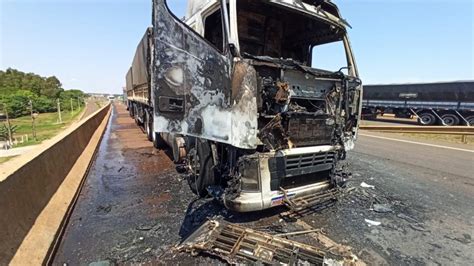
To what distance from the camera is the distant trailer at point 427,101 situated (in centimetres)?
1684

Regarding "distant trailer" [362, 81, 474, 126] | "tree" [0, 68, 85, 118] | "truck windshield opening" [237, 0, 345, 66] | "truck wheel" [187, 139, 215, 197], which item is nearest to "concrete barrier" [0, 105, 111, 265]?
"truck wheel" [187, 139, 215, 197]

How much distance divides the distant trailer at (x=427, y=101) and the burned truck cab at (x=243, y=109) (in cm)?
1846

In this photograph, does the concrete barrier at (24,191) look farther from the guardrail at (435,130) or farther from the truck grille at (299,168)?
the guardrail at (435,130)

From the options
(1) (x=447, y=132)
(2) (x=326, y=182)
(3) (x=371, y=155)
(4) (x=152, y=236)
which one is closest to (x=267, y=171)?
(2) (x=326, y=182)

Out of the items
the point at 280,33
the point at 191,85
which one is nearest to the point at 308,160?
the point at 191,85

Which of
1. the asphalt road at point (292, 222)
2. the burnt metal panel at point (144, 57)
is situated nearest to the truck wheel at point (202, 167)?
the asphalt road at point (292, 222)

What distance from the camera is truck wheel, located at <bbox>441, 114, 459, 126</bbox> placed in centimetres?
1752

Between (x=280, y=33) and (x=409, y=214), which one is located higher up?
(x=280, y=33)

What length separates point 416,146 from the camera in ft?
31.3

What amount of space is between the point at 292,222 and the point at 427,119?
67.3 ft

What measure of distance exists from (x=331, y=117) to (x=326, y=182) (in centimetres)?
92

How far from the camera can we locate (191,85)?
308 centimetres

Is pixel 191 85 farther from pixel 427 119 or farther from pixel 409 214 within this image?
pixel 427 119

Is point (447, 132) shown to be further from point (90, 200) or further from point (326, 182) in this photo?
point (90, 200)
